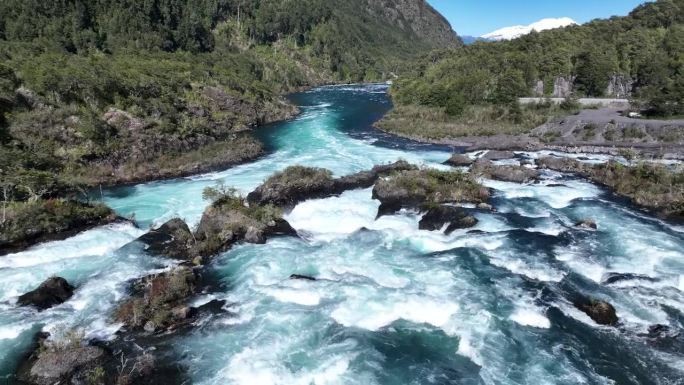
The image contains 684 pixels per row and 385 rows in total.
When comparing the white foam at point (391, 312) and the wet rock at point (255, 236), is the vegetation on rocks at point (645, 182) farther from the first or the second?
the wet rock at point (255, 236)

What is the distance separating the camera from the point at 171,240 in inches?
1254

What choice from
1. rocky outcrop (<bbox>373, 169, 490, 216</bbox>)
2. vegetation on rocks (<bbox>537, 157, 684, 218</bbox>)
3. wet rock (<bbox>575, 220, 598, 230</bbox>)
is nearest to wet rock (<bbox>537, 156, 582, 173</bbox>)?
vegetation on rocks (<bbox>537, 157, 684, 218</bbox>)

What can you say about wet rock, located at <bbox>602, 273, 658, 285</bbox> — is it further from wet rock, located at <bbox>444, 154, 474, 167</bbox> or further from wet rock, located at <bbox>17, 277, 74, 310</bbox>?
wet rock, located at <bbox>17, 277, 74, 310</bbox>

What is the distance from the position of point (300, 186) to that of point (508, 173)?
72.1 feet

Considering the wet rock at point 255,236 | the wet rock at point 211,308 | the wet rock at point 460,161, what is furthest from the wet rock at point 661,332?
the wet rock at point 460,161

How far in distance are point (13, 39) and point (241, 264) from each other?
320 feet

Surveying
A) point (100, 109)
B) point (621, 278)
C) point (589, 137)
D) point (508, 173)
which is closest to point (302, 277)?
point (621, 278)

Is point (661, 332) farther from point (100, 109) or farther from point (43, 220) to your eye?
point (100, 109)

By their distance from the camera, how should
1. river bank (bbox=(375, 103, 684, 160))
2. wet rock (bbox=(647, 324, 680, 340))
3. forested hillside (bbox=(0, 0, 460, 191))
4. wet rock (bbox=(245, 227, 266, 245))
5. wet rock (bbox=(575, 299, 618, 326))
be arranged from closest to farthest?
wet rock (bbox=(647, 324, 680, 340)), wet rock (bbox=(575, 299, 618, 326)), wet rock (bbox=(245, 227, 266, 245)), forested hillside (bbox=(0, 0, 460, 191)), river bank (bbox=(375, 103, 684, 160))

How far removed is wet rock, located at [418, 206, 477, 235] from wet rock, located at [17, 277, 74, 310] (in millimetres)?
23083

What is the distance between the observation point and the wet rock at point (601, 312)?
22.9m

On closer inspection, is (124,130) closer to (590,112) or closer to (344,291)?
(344,291)

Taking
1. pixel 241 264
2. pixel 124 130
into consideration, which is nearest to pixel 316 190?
pixel 241 264

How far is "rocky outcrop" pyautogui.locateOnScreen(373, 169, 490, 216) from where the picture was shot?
3866 centimetres
